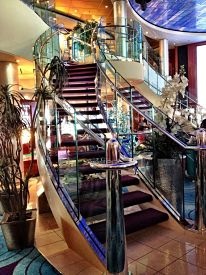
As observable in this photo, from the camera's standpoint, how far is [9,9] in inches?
258

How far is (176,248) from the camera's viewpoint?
10.3 feet

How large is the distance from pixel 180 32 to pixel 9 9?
12014mm

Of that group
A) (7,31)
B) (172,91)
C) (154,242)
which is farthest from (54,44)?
(154,242)

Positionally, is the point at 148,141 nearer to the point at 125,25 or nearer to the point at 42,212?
the point at 42,212

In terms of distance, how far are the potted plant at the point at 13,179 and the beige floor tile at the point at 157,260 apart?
1471mm

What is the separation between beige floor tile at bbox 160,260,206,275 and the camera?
8.75 feet

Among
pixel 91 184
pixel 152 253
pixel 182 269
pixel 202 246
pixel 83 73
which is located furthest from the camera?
pixel 83 73

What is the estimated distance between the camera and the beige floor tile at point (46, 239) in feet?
11.9

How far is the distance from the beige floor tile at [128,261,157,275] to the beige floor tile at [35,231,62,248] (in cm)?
121

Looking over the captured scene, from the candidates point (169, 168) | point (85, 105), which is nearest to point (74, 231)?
point (169, 168)

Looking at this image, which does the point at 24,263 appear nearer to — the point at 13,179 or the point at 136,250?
the point at 13,179

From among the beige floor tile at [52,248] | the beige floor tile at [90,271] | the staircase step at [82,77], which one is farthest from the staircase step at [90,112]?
the beige floor tile at [90,271]

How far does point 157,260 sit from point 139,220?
660mm

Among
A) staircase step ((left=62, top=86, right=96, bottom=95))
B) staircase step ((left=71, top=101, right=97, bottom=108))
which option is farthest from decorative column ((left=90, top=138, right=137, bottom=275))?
staircase step ((left=62, top=86, right=96, bottom=95))
